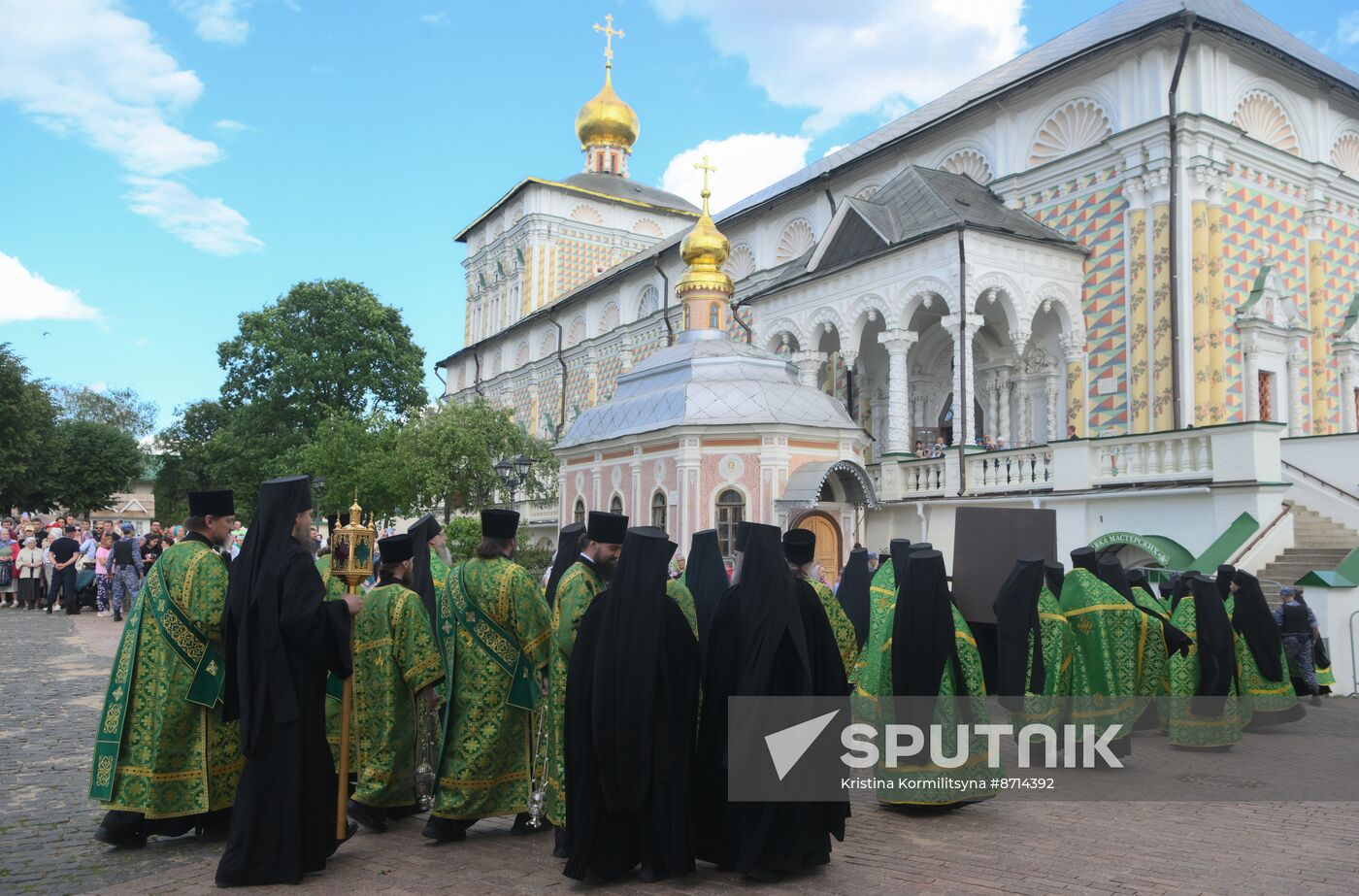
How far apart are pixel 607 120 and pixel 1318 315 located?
33106 millimetres

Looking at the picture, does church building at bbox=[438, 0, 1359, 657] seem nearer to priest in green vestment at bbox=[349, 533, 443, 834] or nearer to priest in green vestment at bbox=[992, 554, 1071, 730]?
priest in green vestment at bbox=[992, 554, 1071, 730]

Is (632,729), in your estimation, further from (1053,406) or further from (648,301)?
(648,301)

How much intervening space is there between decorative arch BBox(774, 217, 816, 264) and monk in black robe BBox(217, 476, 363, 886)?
22999mm

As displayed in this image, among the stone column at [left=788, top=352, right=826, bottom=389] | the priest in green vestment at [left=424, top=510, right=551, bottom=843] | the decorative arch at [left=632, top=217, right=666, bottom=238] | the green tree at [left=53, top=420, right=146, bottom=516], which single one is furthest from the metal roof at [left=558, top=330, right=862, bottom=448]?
the green tree at [left=53, top=420, right=146, bottom=516]

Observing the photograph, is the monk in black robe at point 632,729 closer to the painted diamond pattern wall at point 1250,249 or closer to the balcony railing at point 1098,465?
the balcony railing at point 1098,465

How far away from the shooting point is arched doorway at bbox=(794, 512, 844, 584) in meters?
17.9

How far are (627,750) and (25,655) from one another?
1149 cm

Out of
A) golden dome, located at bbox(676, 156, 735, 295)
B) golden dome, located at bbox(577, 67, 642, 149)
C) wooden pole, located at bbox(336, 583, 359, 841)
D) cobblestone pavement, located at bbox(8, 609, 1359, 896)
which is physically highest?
golden dome, located at bbox(577, 67, 642, 149)

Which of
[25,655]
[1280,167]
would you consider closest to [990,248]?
[1280,167]

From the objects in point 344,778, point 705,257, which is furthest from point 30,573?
point 344,778

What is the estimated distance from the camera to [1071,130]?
765 inches

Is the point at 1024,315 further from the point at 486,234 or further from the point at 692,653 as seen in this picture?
the point at 486,234

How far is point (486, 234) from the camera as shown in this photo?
154 feet

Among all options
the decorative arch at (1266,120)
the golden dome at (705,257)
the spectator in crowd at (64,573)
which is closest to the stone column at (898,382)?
the golden dome at (705,257)
